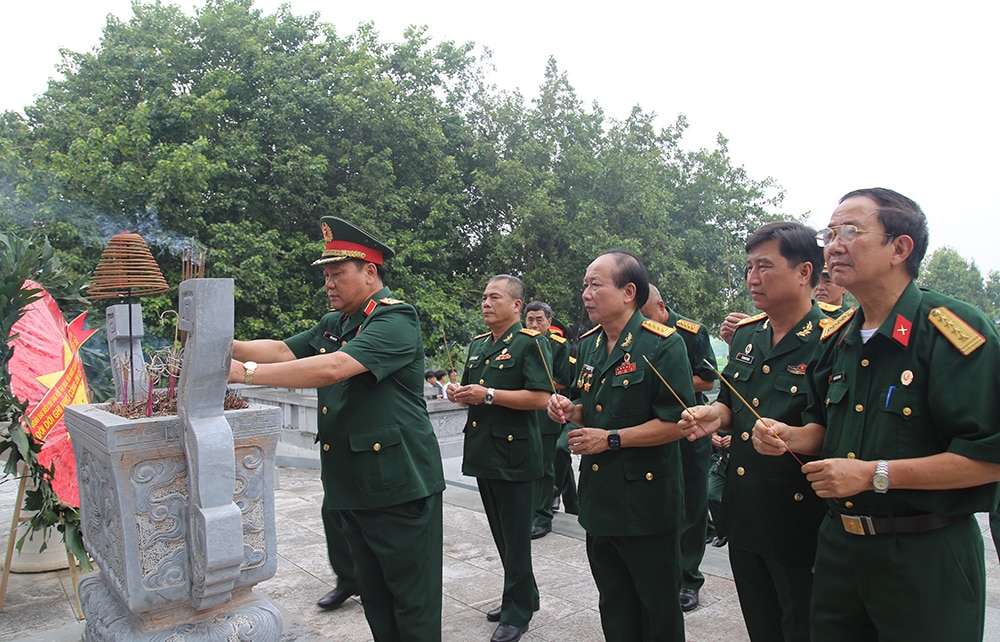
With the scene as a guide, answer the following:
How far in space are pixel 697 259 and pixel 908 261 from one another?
57.0 ft

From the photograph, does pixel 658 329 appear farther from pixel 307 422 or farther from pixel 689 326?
pixel 307 422

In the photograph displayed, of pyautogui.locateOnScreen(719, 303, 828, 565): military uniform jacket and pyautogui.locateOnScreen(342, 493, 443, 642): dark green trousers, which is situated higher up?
pyautogui.locateOnScreen(719, 303, 828, 565): military uniform jacket

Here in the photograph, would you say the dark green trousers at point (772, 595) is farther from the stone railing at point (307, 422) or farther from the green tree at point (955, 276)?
the green tree at point (955, 276)

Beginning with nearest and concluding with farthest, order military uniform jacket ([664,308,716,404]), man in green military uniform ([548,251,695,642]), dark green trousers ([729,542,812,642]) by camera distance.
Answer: dark green trousers ([729,542,812,642]) → man in green military uniform ([548,251,695,642]) → military uniform jacket ([664,308,716,404])

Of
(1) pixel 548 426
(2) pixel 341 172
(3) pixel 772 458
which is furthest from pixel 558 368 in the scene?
(2) pixel 341 172

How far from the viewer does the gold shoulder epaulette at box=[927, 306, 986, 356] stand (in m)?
1.80

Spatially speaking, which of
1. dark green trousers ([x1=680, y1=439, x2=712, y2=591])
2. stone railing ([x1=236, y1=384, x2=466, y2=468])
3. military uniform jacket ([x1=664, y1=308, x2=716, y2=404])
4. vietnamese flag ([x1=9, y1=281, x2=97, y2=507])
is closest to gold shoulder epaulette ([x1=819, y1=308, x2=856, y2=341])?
dark green trousers ([x1=680, y1=439, x2=712, y2=591])

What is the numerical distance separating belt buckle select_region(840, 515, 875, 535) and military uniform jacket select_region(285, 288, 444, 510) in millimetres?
1615

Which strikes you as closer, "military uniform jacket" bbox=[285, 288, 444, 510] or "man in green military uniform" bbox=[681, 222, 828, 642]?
"man in green military uniform" bbox=[681, 222, 828, 642]

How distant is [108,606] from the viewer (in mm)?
2916

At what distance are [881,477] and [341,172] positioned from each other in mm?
14619

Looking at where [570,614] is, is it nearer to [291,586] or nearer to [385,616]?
[385,616]

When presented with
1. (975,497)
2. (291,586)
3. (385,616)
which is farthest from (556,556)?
(975,497)

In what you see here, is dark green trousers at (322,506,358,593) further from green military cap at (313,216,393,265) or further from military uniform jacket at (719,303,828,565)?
military uniform jacket at (719,303,828,565)
